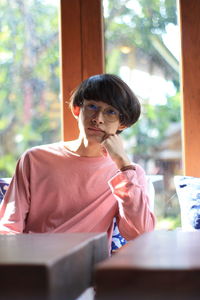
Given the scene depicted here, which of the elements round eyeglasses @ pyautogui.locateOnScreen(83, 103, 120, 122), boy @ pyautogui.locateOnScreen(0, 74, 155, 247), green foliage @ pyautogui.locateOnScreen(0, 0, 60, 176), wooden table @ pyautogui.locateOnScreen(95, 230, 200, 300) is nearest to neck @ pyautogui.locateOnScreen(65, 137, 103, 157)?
boy @ pyautogui.locateOnScreen(0, 74, 155, 247)

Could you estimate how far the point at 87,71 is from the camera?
2619 millimetres

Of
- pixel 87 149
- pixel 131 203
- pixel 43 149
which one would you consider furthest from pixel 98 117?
pixel 131 203

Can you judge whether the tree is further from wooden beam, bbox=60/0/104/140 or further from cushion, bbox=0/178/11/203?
cushion, bbox=0/178/11/203

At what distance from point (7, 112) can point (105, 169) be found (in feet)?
2.55

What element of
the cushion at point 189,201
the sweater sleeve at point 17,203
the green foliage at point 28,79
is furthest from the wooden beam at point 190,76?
the sweater sleeve at point 17,203

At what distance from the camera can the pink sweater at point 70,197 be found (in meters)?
1.92

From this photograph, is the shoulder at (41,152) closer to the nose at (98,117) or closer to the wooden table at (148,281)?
the nose at (98,117)

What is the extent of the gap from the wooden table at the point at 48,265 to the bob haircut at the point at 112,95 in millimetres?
978

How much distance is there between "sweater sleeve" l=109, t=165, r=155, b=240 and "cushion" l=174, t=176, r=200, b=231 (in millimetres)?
224

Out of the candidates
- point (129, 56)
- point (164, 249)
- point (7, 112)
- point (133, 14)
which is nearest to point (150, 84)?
point (129, 56)

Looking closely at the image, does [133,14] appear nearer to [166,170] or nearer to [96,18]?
[96,18]

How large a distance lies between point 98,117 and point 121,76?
61 centimetres

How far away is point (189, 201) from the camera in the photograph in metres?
2.19

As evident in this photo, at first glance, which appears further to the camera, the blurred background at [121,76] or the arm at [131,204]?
the blurred background at [121,76]
